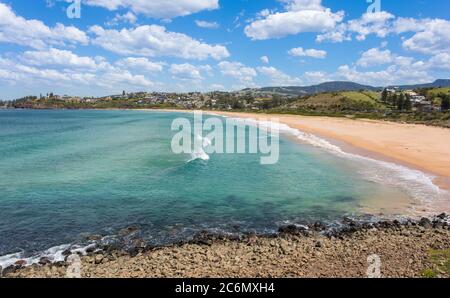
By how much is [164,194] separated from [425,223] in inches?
571

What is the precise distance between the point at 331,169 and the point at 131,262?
22.6 m

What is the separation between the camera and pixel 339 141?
176 feet

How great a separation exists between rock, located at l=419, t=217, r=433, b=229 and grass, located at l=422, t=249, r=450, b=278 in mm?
3428

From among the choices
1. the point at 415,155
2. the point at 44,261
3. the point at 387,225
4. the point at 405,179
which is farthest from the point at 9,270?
the point at 415,155

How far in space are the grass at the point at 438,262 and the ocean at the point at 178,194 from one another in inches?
227

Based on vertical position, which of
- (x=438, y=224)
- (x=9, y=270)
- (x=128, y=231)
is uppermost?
(x=438, y=224)

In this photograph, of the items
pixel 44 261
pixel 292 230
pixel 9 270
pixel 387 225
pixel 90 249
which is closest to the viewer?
pixel 9 270

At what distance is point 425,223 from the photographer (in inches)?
675

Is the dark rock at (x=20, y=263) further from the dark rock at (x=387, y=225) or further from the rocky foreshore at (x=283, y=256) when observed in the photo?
the dark rock at (x=387, y=225)

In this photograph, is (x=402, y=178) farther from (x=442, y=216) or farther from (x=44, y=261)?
(x=44, y=261)

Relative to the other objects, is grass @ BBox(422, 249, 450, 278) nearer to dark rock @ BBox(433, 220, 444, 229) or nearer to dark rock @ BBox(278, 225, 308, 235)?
dark rock @ BBox(433, 220, 444, 229)

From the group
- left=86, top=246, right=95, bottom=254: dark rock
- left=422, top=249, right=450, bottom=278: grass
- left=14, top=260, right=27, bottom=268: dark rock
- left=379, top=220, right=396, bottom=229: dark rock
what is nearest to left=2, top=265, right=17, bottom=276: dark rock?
left=14, top=260, right=27, bottom=268: dark rock

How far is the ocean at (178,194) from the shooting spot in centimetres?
1744
